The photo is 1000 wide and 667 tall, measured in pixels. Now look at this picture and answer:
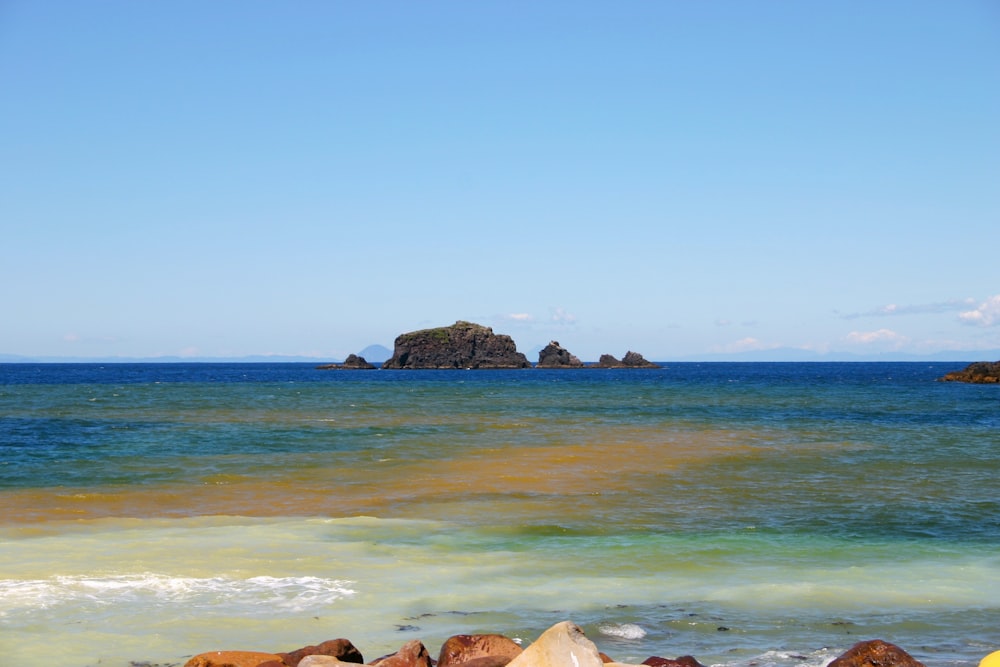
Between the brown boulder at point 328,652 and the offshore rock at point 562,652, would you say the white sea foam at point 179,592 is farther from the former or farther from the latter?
the offshore rock at point 562,652

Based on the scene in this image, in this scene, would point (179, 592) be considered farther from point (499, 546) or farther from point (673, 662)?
point (673, 662)

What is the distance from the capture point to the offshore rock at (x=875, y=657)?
793cm

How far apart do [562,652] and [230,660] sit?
10.8ft

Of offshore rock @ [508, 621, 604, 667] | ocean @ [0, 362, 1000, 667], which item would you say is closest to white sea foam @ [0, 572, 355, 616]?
ocean @ [0, 362, 1000, 667]

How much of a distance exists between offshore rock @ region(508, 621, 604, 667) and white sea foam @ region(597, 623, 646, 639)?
3051 mm

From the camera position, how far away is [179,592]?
38.5 ft

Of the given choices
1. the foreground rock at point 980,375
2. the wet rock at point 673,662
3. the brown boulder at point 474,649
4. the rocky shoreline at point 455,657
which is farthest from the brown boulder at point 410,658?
the foreground rock at point 980,375

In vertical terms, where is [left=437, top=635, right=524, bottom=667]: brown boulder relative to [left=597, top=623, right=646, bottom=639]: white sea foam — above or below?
above

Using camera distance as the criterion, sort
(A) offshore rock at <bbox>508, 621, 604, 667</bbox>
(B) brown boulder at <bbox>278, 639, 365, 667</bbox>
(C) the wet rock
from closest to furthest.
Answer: (A) offshore rock at <bbox>508, 621, 604, 667</bbox> → (C) the wet rock → (B) brown boulder at <bbox>278, 639, 365, 667</bbox>

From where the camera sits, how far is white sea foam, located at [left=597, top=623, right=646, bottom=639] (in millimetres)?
9820

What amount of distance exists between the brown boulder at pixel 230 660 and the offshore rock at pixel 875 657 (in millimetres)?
5138

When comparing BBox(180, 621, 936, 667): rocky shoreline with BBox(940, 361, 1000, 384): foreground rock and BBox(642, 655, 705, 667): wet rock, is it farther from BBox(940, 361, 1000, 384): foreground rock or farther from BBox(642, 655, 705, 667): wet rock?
BBox(940, 361, 1000, 384): foreground rock

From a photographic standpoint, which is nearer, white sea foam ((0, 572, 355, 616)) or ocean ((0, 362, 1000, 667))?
ocean ((0, 362, 1000, 667))

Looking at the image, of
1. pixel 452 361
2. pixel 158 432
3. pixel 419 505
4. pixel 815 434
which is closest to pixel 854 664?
pixel 419 505
